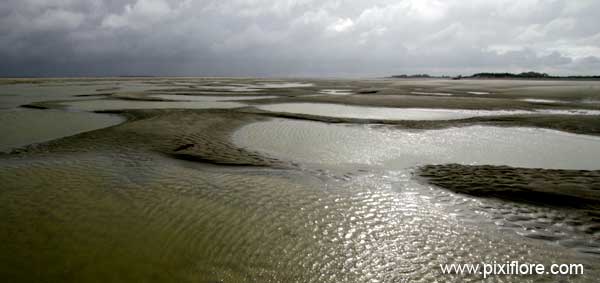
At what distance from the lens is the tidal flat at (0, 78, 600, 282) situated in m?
4.30

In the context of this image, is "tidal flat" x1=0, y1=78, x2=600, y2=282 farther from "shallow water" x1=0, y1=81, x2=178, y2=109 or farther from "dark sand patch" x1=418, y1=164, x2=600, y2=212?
"shallow water" x1=0, y1=81, x2=178, y2=109

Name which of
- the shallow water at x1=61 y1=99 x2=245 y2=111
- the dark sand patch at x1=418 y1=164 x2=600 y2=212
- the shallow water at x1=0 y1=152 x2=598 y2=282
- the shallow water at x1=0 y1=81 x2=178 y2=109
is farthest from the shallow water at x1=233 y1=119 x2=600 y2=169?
the shallow water at x1=0 y1=81 x2=178 y2=109

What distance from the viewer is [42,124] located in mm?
14320

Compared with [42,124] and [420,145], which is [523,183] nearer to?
[420,145]

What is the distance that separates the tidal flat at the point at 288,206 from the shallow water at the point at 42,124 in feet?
1.04

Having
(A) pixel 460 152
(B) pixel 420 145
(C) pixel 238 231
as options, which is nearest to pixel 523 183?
(A) pixel 460 152

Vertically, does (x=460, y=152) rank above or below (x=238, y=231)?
above

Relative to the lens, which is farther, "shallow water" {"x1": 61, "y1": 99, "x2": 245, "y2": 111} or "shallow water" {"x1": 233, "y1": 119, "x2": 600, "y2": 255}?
"shallow water" {"x1": 61, "y1": 99, "x2": 245, "y2": 111}

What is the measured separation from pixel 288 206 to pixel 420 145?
21.1 feet

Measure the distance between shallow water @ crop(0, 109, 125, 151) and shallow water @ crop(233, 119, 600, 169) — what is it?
6.66 metres

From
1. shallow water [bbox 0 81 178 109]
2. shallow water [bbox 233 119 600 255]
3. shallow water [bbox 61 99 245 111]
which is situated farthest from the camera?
shallow water [bbox 0 81 178 109]

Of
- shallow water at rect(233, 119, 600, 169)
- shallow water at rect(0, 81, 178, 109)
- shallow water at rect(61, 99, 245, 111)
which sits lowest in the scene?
shallow water at rect(233, 119, 600, 169)

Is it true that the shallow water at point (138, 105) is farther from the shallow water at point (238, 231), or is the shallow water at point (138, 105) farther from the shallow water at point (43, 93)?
the shallow water at point (238, 231)

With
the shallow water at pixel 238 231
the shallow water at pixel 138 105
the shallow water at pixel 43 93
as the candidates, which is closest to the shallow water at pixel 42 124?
the shallow water at pixel 138 105
